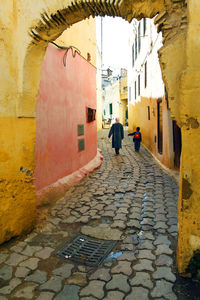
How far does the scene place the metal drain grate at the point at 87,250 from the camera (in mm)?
3096

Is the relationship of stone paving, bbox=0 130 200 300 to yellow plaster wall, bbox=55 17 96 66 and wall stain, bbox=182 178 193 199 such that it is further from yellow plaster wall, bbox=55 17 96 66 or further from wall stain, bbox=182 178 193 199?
yellow plaster wall, bbox=55 17 96 66

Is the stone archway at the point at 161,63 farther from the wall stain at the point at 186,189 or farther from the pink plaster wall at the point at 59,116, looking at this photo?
the pink plaster wall at the point at 59,116

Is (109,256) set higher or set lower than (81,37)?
lower

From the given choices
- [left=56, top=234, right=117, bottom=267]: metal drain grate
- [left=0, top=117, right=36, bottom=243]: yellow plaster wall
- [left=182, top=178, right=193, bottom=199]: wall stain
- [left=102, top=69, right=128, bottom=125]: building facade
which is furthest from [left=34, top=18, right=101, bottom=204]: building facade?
[left=102, top=69, right=128, bottom=125]: building facade

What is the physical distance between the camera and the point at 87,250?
131 inches

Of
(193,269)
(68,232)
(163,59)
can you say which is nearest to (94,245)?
(68,232)

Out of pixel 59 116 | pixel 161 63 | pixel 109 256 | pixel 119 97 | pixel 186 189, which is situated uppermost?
pixel 119 97

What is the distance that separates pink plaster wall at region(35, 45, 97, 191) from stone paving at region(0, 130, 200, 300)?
0.80m

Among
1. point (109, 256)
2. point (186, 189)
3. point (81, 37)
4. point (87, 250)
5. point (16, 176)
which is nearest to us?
point (186, 189)

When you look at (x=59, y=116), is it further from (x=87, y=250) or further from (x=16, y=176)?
(x=87, y=250)

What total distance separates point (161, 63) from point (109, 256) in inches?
95.0

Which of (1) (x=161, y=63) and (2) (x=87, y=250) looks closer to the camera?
(1) (x=161, y=63)

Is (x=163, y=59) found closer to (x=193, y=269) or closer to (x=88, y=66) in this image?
(x=193, y=269)

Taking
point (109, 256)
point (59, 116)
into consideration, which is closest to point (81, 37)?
point (59, 116)
